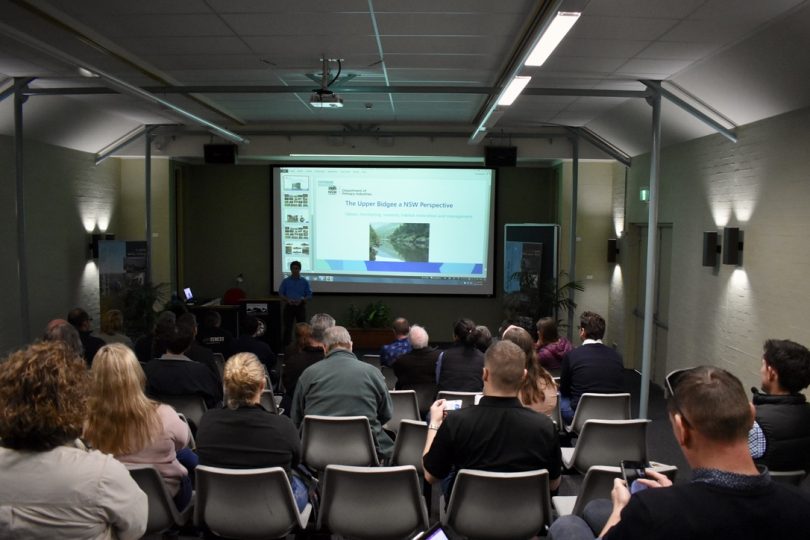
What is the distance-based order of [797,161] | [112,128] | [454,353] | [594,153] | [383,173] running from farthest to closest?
1. [383,173]
2. [594,153]
3. [112,128]
4. [797,161]
5. [454,353]

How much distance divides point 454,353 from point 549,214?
7.00 meters

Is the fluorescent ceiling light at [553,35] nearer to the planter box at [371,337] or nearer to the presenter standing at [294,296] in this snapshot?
the presenter standing at [294,296]

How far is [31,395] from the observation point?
168 cm

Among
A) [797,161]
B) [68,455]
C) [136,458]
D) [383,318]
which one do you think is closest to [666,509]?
[68,455]

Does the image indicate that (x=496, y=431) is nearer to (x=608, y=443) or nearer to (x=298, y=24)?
(x=608, y=443)

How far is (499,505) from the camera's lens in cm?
280

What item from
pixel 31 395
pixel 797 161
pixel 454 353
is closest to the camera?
pixel 31 395

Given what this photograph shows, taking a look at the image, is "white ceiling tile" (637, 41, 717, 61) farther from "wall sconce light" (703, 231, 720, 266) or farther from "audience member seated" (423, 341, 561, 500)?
"audience member seated" (423, 341, 561, 500)

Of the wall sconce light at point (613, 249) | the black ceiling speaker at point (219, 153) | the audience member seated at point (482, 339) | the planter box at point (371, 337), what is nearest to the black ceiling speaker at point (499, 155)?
the wall sconce light at point (613, 249)

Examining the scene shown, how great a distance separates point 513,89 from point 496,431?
3934mm

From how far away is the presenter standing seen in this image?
10062 mm

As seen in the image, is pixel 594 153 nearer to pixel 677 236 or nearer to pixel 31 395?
pixel 677 236

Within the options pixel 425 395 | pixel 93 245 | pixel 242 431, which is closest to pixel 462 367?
pixel 425 395

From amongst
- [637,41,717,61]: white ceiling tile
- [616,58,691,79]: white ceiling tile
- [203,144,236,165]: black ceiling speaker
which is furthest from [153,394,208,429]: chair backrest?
[203,144,236,165]: black ceiling speaker
